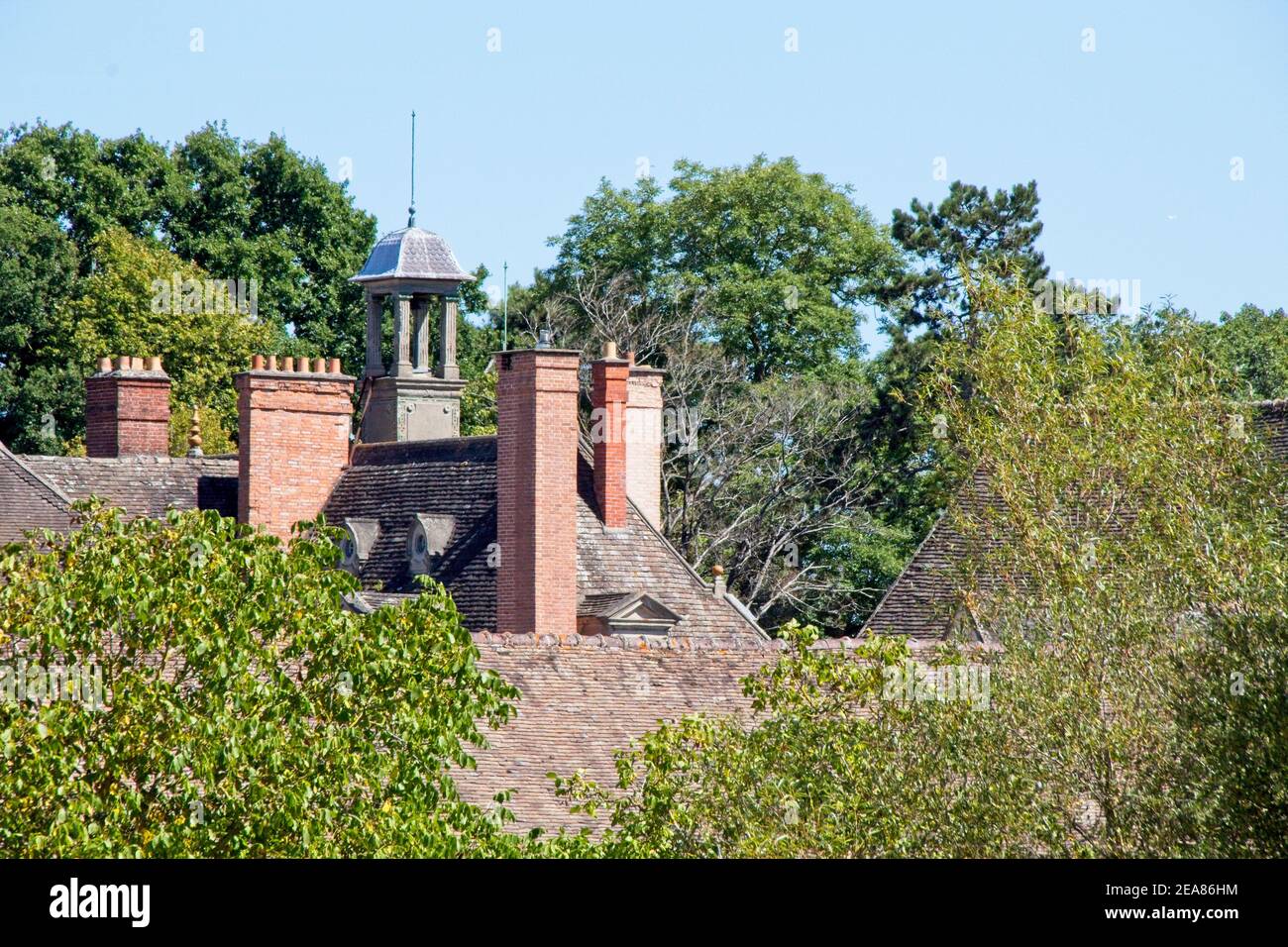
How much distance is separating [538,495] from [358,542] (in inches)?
210

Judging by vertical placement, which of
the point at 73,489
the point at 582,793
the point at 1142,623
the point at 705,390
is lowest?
the point at 582,793

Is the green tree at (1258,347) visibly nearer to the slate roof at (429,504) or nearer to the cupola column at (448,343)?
the cupola column at (448,343)

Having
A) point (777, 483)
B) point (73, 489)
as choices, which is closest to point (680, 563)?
point (73, 489)

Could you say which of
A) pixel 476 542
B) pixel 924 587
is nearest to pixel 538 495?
pixel 476 542

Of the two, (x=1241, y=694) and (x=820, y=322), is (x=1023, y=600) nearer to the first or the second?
(x=1241, y=694)

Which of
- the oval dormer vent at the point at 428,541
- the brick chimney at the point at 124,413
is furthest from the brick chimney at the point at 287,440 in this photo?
the brick chimney at the point at 124,413

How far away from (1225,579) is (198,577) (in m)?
8.82

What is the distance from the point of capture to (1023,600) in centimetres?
2017

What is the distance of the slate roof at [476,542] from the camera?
3941cm

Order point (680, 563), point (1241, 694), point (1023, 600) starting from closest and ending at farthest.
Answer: point (1241, 694)
point (1023, 600)
point (680, 563)

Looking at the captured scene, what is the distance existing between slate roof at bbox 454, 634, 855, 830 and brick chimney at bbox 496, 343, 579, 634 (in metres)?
6.92

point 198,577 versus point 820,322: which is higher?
point 820,322

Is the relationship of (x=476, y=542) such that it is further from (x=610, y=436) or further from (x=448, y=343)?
(x=448, y=343)

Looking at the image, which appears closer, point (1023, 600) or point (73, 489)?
point (1023, 600)
